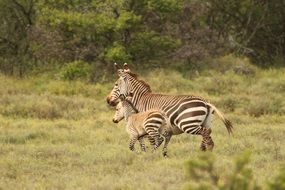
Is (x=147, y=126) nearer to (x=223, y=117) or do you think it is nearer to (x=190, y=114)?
(x=190, y=114)

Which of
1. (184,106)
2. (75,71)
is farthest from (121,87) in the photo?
(75,71)

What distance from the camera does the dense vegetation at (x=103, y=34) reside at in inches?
810

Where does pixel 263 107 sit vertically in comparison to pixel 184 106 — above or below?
below

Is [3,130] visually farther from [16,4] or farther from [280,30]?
[280,30]

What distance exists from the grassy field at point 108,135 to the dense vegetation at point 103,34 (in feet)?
3.41

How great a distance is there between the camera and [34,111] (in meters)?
15.6

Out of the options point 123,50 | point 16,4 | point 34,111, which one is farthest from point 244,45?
point 34,111

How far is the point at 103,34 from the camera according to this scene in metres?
21.0

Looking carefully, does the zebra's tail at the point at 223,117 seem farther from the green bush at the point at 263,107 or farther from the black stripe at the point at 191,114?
the green bush at the point at 263,107

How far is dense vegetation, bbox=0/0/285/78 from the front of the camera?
20578 millimetres

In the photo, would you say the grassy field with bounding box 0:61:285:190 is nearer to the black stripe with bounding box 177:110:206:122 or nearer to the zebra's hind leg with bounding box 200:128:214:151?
the zebra's hind leg with bounding box 200:128:214:151

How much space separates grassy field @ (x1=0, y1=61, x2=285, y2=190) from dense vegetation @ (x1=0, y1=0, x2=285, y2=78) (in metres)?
1.04

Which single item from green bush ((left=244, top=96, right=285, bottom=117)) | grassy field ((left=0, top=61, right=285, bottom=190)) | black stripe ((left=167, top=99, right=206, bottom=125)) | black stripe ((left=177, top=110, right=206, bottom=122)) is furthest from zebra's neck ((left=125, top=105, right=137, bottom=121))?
green bush ((left=244, top=96, right=285, bottom=117))

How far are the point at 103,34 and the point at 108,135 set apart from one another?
8.78 meters
